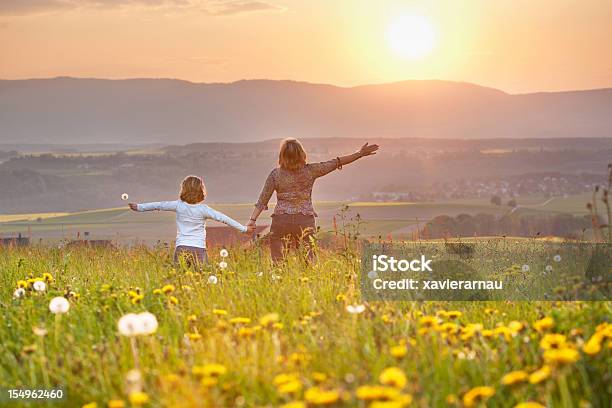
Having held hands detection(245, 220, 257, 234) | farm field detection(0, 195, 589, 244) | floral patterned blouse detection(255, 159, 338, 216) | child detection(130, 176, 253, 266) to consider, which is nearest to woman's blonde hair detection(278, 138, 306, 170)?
floral patterned blouse detection(255, 159, 338, 216)

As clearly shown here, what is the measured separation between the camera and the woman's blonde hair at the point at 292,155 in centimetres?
1097

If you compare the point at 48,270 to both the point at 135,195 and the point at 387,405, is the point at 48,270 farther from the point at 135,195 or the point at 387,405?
the point at 135,195

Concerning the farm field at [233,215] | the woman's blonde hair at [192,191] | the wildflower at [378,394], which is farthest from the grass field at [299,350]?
the farm field at [233,215]

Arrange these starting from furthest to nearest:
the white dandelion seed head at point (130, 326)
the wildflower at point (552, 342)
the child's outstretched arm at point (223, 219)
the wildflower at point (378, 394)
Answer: the child's outstretched arm at point (223, 219)
the white dandelion seed head at point (130, 326)
the wildflower at point (552, 342)
the wildflower at point (378, 394)

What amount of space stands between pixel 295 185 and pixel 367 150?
1091 mm

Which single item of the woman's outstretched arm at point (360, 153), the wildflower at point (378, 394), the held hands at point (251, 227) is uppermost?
the woman's outstretched arm at point (360, 153)

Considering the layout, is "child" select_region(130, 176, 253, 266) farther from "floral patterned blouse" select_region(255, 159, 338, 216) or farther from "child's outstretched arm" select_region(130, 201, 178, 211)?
"floral patterned blouse" select_region(255, 159, 338, 216)

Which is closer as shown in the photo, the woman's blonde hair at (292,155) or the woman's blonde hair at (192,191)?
the woman's blonde hair at (192,191)

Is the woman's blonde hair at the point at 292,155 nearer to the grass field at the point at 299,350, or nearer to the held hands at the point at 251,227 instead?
the held hands at the point at 251,227

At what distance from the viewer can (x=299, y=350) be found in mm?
5281

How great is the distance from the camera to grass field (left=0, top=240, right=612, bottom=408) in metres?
4.09

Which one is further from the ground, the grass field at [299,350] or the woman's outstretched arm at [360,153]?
the woman's outstretched arm at [360,153]

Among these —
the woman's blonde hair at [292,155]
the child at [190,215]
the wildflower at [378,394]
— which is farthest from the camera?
the woman's blonde hair at [292,155]

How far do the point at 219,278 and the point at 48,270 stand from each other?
2531 mm
